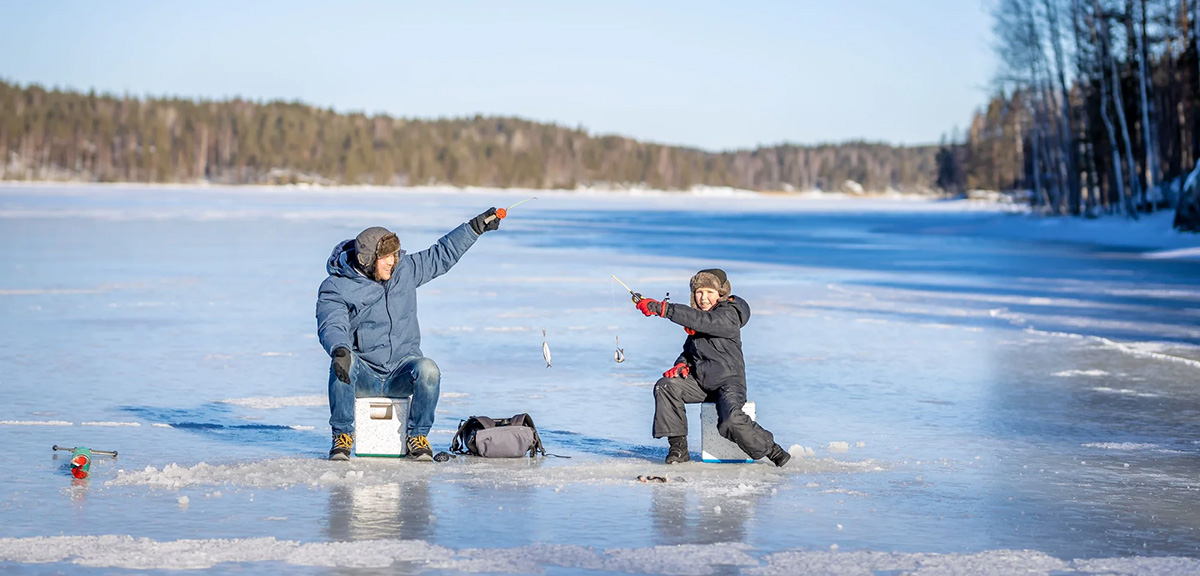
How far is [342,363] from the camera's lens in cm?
738

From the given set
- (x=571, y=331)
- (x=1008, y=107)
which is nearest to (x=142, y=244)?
(x=571, y=331)

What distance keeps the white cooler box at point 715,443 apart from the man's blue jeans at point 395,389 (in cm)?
150

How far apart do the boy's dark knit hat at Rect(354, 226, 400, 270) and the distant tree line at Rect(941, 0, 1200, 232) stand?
3355 centimetres

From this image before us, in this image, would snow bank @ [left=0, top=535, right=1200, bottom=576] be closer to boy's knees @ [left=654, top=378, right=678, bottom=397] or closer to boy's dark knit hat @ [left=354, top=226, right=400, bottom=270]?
boy's knees @ [left=654, top=378, right=678, bottom=397]

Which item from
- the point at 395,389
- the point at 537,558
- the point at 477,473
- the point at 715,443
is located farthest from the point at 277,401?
the point at 537,558

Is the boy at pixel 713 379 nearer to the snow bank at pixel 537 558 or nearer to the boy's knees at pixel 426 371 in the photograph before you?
the boy's knees at pixel 426 371

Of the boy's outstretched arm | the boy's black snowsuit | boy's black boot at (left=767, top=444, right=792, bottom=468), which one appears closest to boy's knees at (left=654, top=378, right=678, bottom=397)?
the boy's black snowsuit

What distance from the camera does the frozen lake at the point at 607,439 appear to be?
587cm

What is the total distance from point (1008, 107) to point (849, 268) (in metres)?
51.0

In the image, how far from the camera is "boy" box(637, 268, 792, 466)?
7.65 metres

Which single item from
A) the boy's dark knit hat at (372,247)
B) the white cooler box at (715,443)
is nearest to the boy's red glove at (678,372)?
the white cooler box at (715,443)

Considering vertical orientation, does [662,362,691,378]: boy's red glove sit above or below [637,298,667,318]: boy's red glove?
below

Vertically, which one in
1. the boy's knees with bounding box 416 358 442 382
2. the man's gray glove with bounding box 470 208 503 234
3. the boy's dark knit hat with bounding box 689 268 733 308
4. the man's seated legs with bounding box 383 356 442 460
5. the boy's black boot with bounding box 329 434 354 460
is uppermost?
the man's gray glove with bounding box 470 208 503 234

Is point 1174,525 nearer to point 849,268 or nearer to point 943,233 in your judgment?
point 849,268
